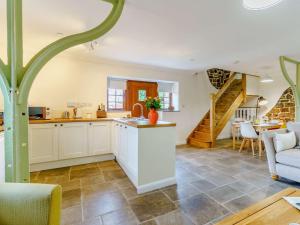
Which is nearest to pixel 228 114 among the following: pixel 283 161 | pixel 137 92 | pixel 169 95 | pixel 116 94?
pixel 169 95

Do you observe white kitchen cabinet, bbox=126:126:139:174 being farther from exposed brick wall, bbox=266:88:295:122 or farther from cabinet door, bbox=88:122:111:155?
exposed brick wall, bbox=266:88:295:122

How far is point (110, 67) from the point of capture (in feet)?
13.9

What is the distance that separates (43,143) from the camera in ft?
10.4

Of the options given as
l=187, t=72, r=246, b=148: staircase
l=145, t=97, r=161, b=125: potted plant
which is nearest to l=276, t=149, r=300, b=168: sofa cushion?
l=145, t=97, r=161, b=125: potted plant

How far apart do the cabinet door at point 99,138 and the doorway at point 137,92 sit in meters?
1.20

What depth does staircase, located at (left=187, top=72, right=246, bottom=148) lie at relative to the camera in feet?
16.5

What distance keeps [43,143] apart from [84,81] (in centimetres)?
165

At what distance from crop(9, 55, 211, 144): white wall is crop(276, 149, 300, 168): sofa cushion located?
2.98 meters

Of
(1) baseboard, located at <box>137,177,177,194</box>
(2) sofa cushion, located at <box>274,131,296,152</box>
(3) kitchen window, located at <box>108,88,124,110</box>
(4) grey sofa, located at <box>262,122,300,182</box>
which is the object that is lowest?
(1) baseboard, located at <box>137,177,177,194</box>

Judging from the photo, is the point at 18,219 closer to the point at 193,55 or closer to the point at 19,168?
the point at 19,168

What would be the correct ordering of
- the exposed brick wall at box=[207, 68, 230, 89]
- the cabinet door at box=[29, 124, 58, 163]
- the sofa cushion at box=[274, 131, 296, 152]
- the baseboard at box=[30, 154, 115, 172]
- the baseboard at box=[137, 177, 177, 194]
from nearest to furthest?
1. the baseboard at box=[137, 177, 177, 194]
2. the sofa cushion at box=[274, 131, 296, 152]
3. the cabinet door at box=[29, 124, 58, 163]
4. the baseboard at box=[30, 154, 115, 172]
5. the exposed brick wall at box=[207, 68, 230, 89]

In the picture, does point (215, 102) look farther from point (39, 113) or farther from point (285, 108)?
point (39, 113)

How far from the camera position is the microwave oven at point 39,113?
10.8 feet

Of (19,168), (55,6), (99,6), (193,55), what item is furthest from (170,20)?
(19,168)
